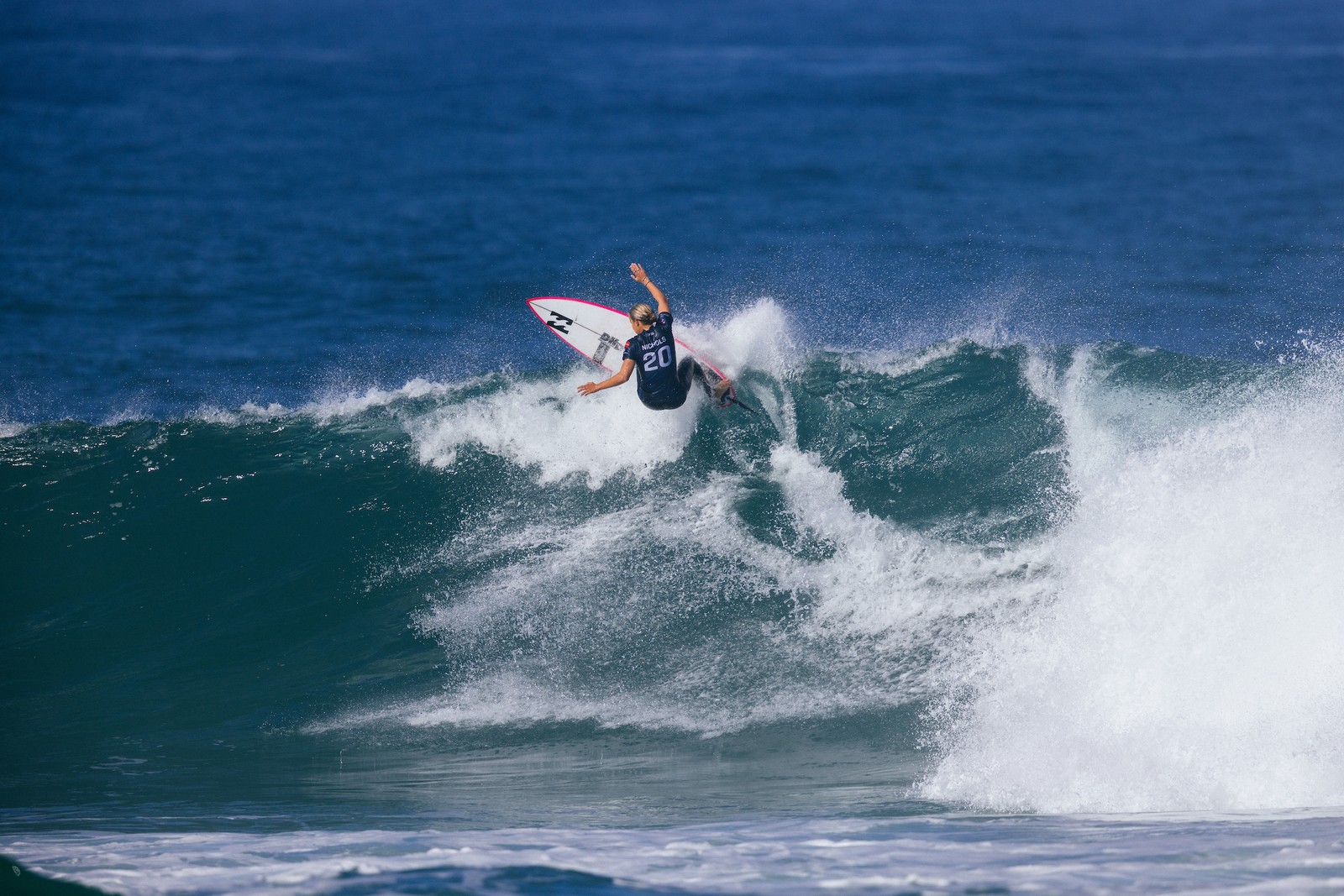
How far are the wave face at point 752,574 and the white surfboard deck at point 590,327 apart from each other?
47 cm

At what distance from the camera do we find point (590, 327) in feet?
43.1

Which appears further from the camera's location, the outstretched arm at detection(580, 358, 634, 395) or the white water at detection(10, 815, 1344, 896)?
the outstretched arm at detection(580, 358, 634, 395)

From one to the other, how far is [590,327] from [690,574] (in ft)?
12.7

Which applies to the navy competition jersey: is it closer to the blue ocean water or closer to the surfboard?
the blue ocean water

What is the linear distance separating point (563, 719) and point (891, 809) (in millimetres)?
2920

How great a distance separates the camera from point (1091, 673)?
9.18m

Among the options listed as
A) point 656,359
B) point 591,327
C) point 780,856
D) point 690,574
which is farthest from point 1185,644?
point 591,327

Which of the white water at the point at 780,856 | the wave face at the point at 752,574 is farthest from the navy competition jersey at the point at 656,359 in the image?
the white water at the point at 780,856

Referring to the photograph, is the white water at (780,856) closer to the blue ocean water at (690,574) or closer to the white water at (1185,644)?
the blue ocean water at (690,574)

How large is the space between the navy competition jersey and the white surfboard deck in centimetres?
169

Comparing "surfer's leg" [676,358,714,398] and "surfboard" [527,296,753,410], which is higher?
"surfboard" [527,296,753,410]

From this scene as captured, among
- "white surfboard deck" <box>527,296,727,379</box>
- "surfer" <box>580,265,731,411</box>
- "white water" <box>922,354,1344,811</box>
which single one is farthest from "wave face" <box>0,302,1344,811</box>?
"surfer" <box>580,265,731,411</box>

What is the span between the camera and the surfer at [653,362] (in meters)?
10.8

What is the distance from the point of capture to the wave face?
9.02 meters
